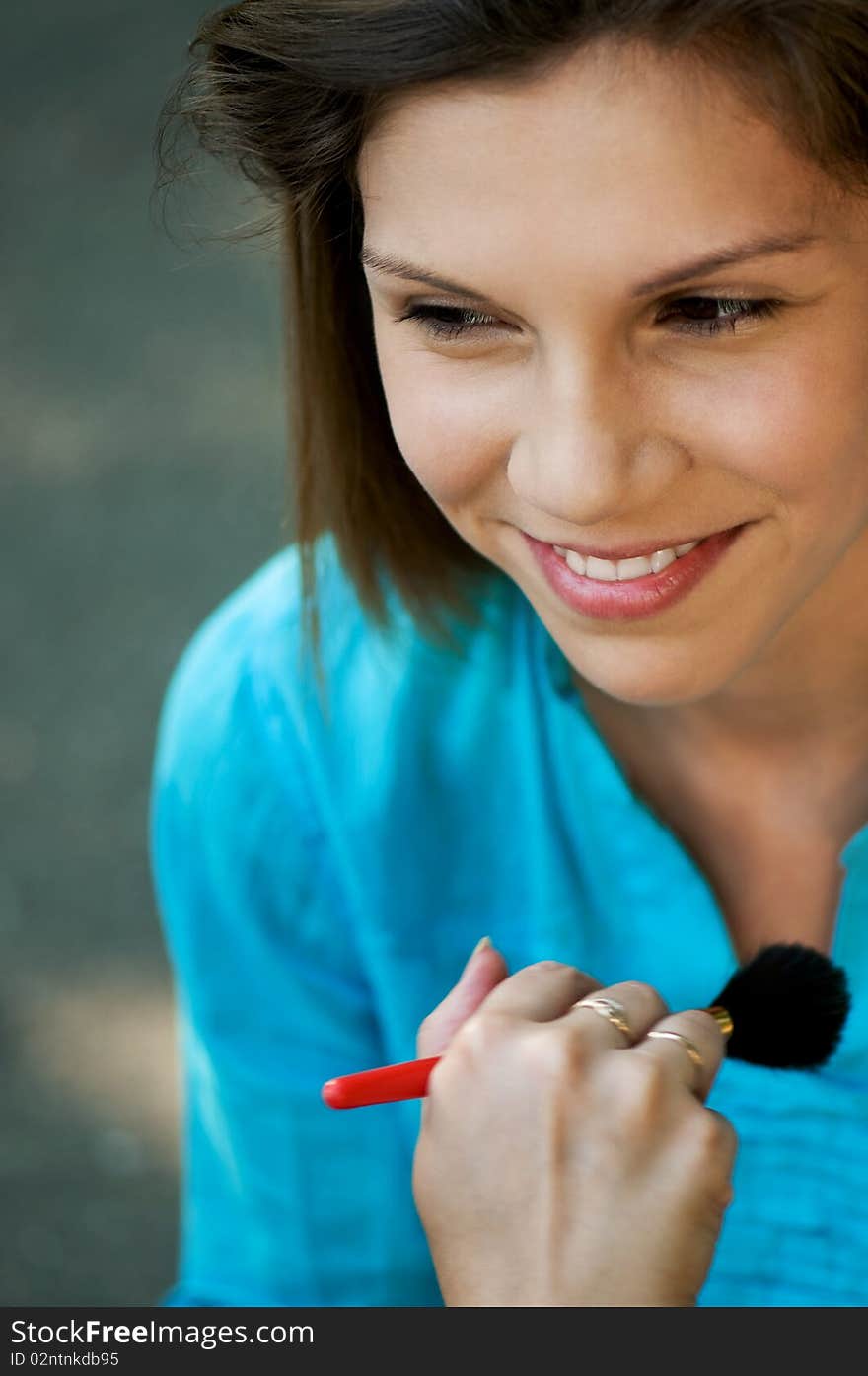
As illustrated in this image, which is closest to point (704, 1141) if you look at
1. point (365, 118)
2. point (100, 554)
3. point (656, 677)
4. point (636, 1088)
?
point (636, 1088)

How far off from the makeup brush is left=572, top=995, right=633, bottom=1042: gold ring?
0.06 metres

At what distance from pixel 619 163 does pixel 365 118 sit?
13 cm

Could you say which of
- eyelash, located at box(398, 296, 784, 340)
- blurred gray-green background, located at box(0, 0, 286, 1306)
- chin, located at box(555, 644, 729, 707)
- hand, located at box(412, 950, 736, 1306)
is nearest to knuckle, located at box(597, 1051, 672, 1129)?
hand, located at box(412, 950, 736, 1306)

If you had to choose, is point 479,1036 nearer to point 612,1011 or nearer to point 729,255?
point 612,1011

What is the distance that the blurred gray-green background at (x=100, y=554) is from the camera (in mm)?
1604

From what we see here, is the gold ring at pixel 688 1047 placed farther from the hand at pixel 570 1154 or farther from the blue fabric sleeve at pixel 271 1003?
the blue fabric sleeve at pixel 271 1003

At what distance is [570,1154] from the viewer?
740mm

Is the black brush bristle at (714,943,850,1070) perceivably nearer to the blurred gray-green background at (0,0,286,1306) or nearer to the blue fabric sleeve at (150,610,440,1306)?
the blue fabric sleeve at (150,610,440,1306)

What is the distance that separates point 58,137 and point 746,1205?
2.17 metres

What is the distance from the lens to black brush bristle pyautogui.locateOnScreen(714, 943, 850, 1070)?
80 cm

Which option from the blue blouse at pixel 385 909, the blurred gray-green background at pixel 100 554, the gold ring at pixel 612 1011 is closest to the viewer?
the gold ring at pixel 612 1011

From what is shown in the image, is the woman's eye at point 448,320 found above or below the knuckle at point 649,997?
above

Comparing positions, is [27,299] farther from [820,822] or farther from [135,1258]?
[820,822]

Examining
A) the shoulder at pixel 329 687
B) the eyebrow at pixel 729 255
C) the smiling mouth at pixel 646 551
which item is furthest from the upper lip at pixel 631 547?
the shoulder at pixel 329 687
